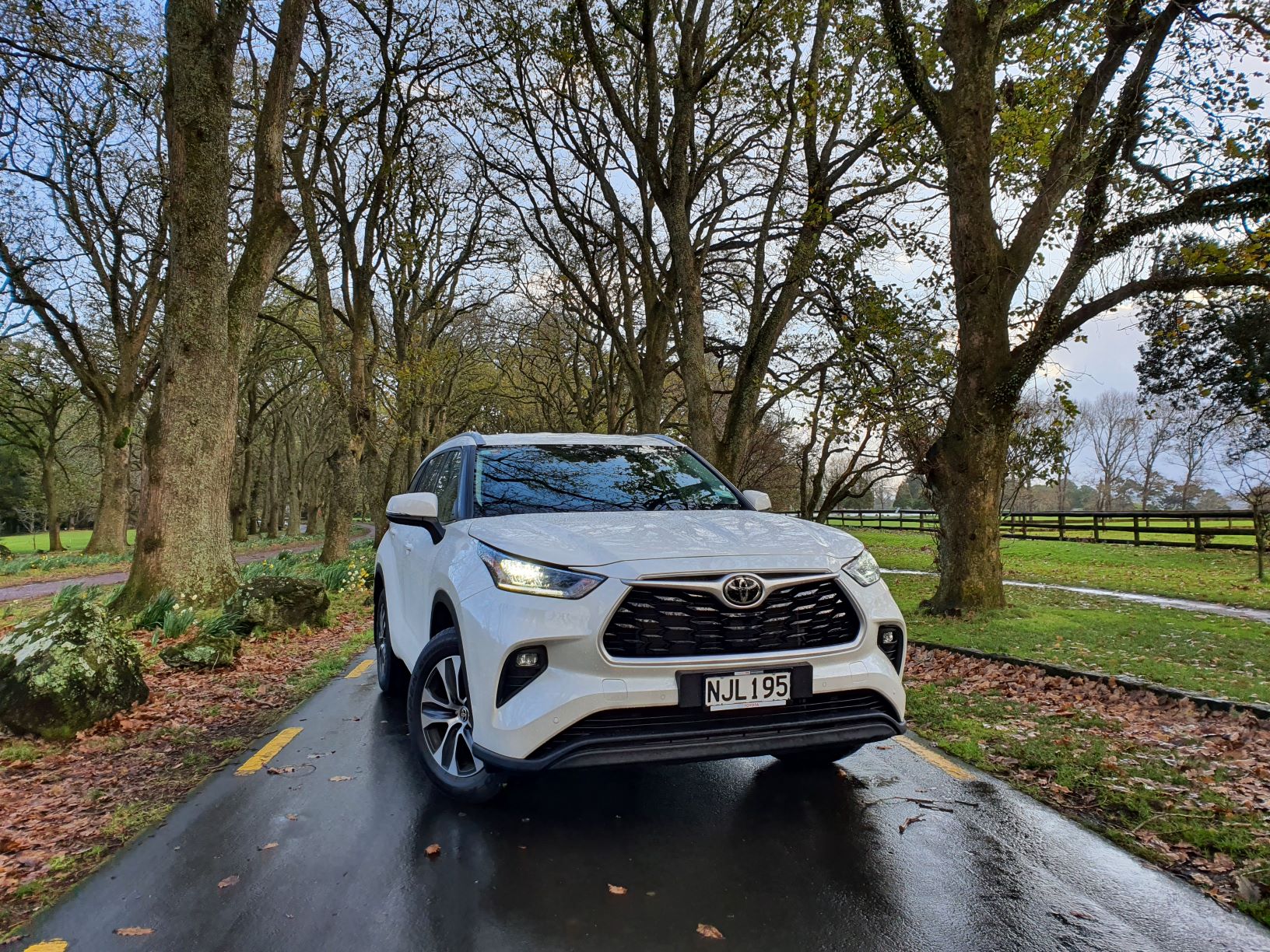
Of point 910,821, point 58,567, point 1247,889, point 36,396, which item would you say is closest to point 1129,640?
point 1247,889

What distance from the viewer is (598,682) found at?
2902mm

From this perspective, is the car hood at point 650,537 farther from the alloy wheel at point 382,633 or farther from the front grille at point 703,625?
the alloy wheel at point 382,633

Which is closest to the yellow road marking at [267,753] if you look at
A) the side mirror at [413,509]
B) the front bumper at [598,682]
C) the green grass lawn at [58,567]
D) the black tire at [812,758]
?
Answer: the side mirror at [413,509]

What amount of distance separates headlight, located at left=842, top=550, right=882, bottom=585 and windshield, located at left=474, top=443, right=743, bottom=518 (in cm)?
99

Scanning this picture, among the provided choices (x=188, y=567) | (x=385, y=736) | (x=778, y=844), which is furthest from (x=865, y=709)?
(x=188, y=567)

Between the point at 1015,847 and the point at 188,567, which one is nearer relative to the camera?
the point at 1015,847

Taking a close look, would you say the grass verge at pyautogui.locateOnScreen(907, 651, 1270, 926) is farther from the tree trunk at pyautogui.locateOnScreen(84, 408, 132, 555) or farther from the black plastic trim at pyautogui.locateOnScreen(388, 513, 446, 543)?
the tree trunk at pyautogui.locateOnScreen(84, 408, 132, 555)

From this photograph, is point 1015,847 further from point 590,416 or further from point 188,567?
point 590,416

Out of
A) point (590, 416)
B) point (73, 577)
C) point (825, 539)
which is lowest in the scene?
point (73, 577)

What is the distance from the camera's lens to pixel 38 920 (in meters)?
2.65

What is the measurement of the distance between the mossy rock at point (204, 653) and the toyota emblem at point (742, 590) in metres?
5.72

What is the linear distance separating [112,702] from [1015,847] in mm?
5588

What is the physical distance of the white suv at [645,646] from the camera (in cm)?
292

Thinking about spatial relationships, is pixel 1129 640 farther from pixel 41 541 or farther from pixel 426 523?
pixel 41 541
